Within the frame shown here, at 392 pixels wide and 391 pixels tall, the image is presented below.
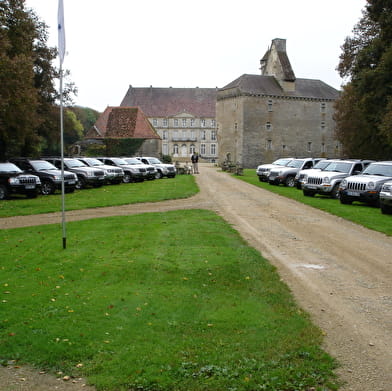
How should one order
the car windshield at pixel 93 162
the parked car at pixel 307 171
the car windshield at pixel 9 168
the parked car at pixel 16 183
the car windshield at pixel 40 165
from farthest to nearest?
1. the car windshield at pixel 93 162
2. the parked car at pixel 307 171
3. the car windshield at pixel 40 165
4. the car windshield at pixel 9 168
5. the parked car at pixel 16 183

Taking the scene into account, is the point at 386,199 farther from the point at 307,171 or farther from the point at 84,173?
the point at 84,173

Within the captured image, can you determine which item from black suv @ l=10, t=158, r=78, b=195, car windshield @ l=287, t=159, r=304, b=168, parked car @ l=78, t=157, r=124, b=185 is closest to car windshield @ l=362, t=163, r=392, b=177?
car windshield @ l=287, t=159, r=304, b=168

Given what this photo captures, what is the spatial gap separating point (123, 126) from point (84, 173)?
94.5 ft

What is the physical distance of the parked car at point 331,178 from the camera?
23734 millimetres

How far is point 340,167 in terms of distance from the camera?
24766mm

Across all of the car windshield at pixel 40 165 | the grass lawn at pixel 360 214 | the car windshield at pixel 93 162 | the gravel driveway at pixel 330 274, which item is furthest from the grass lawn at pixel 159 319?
the car windshield at pixel 93 162

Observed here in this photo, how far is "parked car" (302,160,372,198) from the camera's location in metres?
23.7

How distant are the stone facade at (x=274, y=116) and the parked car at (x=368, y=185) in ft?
167

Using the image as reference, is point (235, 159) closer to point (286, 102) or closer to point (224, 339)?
point (286, 102)

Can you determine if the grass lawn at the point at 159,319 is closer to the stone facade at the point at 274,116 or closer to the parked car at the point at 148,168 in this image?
the parked car at the point at 148,168

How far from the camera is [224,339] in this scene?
5.64m

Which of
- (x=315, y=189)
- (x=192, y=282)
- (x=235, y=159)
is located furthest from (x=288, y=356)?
(x=235, y=159)

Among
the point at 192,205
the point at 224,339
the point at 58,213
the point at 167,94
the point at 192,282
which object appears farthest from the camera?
the point at 167,94

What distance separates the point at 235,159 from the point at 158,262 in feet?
214
